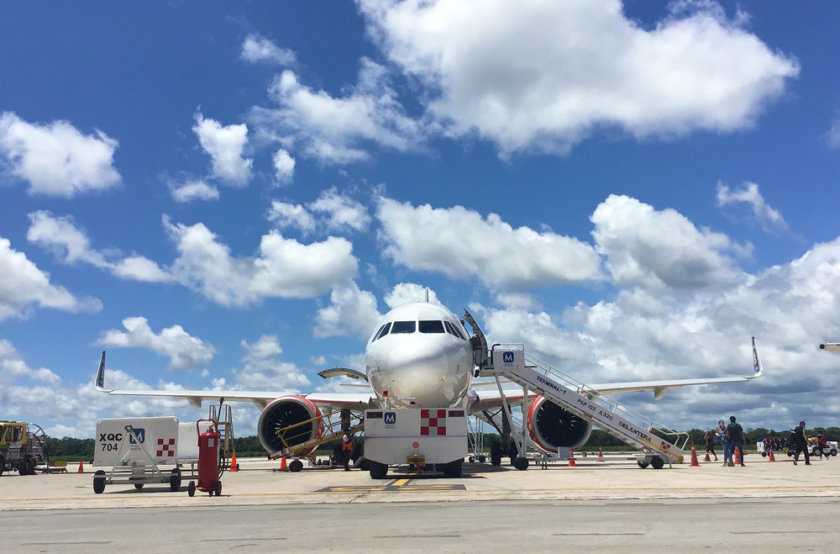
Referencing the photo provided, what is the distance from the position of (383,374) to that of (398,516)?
8.90 meters

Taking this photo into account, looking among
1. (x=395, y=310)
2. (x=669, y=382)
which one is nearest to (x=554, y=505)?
(x=395, y=310)

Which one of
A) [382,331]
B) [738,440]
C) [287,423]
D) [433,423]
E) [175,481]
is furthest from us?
[287,423]

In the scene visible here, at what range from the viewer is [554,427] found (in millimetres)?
22891

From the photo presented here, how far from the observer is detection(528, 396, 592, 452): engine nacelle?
22469 millimetres

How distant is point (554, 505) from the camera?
10.2 meters

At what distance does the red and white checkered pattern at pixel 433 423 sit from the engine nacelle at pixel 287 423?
673 cm

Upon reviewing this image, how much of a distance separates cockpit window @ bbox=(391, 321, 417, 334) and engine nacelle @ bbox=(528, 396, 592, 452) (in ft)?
19.3

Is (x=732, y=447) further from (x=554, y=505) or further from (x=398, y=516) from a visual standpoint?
(x=398, y=516)

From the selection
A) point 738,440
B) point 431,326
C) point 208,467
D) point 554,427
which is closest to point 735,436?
point 738,440

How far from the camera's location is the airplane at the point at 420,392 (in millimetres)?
17453

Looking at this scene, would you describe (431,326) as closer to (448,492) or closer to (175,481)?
(448,492)

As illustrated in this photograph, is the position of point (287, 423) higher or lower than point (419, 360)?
lower

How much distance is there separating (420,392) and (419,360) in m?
0.79

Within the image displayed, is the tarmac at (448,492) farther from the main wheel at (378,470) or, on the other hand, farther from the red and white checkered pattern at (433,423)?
the red and white checkered pattern at (433,423)
